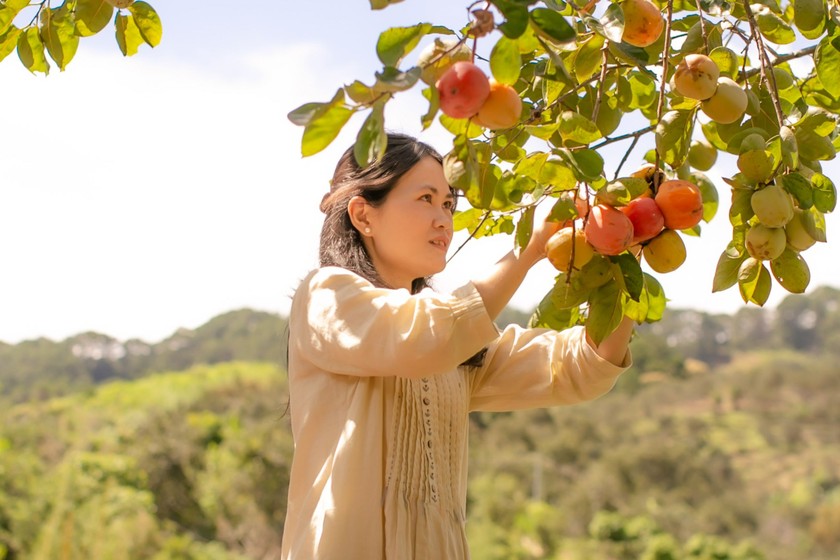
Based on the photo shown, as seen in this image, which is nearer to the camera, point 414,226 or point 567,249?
point 567,249

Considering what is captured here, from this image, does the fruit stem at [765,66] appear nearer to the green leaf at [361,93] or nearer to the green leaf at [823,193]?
the green leaf at [823,193]

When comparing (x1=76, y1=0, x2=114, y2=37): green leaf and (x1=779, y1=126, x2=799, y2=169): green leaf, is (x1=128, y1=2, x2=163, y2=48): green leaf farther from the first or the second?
(x1=779, y1=126, x2=799, y2=169): green leaf

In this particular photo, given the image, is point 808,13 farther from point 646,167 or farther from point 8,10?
point 8,10

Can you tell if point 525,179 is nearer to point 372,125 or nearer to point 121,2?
point 372,125

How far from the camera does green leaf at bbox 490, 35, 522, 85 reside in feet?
2.65

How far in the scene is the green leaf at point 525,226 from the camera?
0.93 meters

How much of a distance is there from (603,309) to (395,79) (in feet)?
0.91

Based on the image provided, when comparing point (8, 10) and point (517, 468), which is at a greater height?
point (517, 468)

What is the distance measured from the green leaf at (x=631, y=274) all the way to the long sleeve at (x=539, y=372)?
36cm

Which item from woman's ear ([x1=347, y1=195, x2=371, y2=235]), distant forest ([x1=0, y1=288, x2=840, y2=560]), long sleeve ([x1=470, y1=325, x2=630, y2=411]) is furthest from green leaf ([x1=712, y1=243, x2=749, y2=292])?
distant forest ([x1=0, y1=288, x2=840, y2=560])

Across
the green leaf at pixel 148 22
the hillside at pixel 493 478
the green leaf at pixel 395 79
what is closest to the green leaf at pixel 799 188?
the green leaf at pixel 395 79

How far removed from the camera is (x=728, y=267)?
1001mm

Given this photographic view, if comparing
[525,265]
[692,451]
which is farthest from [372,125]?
[692,451]

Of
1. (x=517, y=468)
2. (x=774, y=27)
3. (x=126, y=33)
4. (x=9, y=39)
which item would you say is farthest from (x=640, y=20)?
(x=517, y=468)
